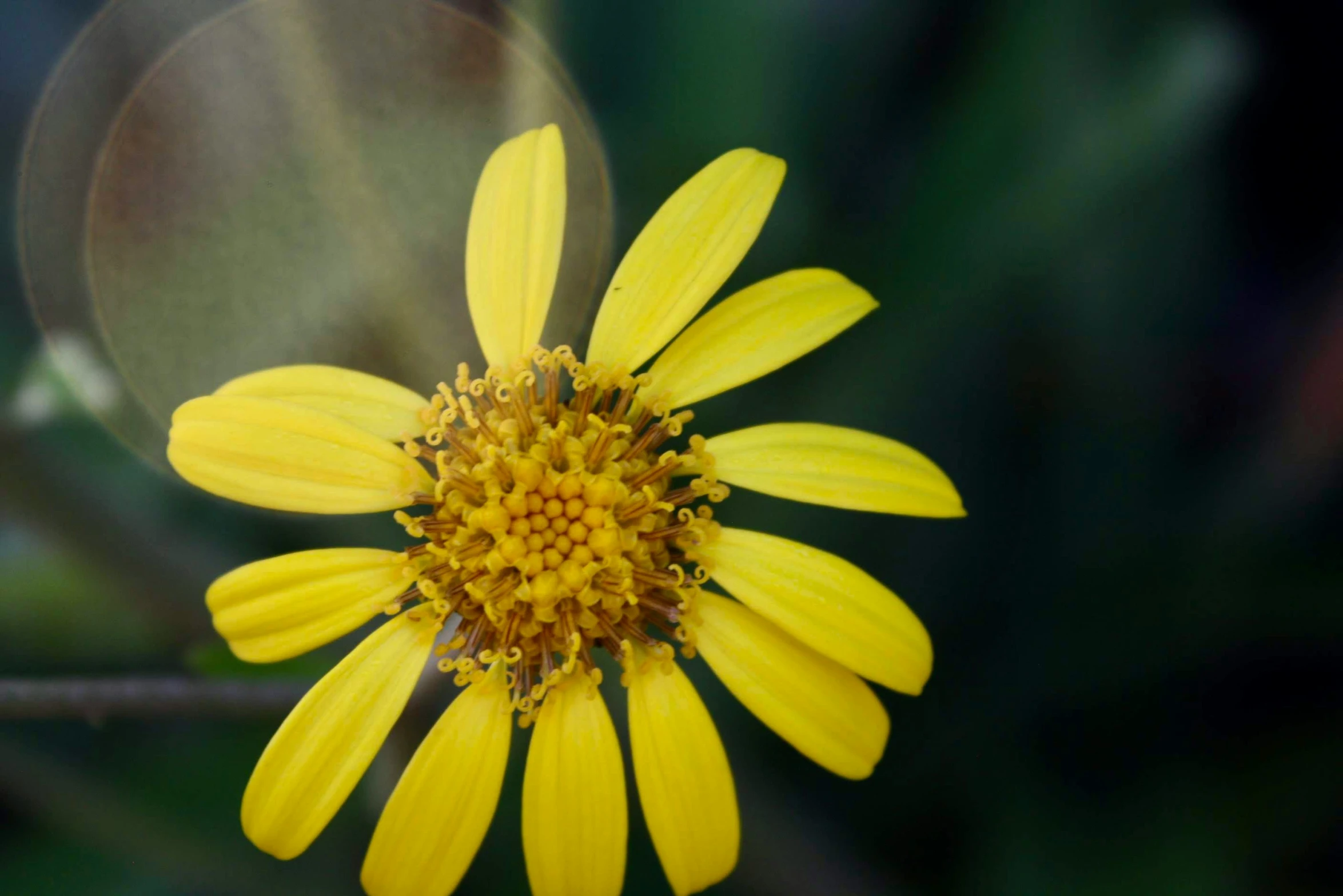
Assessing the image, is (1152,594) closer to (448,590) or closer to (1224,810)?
(1224,810)

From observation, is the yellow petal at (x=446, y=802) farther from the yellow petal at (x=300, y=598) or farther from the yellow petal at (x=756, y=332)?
the yellow petal at (x=756, y=332)

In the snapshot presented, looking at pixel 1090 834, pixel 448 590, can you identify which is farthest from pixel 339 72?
pixel 1090 834

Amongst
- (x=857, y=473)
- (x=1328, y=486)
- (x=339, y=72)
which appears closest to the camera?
(x=857, y=473)

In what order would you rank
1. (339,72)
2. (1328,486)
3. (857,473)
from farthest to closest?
(1328,486)
(339,72)
(857,473)

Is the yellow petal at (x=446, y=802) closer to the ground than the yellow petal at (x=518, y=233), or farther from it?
closer to the ground

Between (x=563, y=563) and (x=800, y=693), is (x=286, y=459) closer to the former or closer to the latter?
(x=563, y=563)

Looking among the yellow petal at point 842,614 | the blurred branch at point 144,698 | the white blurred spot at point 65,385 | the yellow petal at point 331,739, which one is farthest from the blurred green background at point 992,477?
the yellow petal at point 842,614

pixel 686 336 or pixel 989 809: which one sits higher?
pixel 686 336
